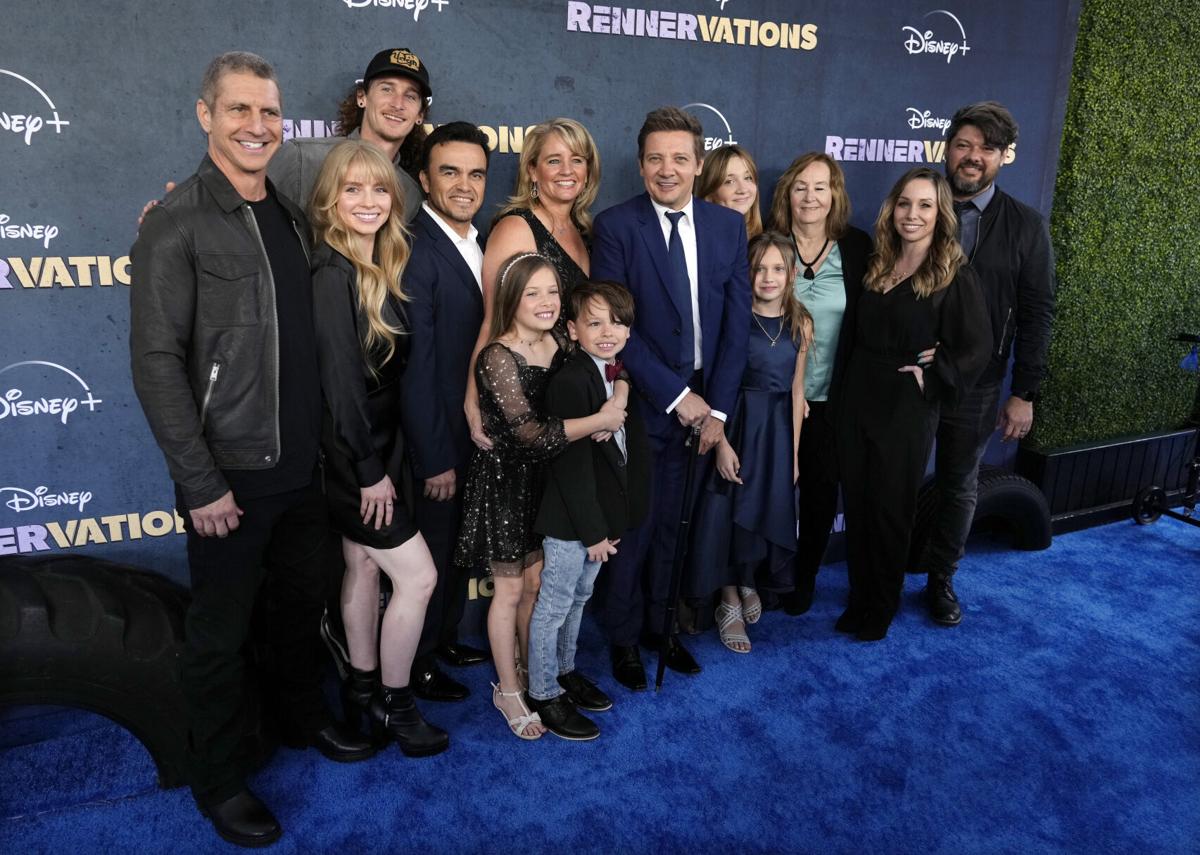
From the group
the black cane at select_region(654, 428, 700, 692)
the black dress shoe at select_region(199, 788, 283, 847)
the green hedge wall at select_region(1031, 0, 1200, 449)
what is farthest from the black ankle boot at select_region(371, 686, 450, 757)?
the green hedge wall at select_region(1031, 0, 1200, 449)

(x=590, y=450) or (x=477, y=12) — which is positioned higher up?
(x=477, y=12)

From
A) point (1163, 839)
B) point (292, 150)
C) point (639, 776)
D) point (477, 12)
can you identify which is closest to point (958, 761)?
point (1163, 839)

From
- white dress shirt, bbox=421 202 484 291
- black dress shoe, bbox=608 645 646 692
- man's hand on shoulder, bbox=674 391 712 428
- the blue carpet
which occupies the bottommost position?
the blue carpet

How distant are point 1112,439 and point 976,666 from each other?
7.44ft

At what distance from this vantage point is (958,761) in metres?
2.62

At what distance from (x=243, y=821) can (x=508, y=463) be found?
1.20 m

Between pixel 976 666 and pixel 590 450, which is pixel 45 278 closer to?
pixel 590 450

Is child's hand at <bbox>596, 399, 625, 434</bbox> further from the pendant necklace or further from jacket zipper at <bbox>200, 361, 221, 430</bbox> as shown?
jacket zipper at <bbox>200, 361, 221, 430</bbox>

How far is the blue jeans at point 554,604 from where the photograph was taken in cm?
257

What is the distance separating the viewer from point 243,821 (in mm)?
2201

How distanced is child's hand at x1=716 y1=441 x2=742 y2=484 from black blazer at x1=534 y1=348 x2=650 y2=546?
1.52 ft

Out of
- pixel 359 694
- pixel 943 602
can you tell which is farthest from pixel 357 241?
pixel 943 602

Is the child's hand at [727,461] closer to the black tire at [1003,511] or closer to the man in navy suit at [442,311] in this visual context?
the man in navy suit at [442,311]

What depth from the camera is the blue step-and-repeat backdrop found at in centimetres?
248
